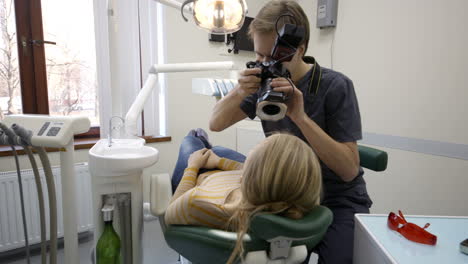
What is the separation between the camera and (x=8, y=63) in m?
1.88

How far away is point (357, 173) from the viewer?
3.42ft

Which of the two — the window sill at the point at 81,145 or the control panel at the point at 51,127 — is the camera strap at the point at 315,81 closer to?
the control panel at the point at 51,127

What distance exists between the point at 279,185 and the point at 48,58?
2.01m

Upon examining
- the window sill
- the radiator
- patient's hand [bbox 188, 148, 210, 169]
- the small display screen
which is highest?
the small display screen

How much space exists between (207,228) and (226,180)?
23 centimetres

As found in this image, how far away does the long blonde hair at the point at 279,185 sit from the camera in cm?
68

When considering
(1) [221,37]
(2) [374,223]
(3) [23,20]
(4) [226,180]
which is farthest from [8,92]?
(2) [374,223]

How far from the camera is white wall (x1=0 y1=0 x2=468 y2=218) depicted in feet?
5.74

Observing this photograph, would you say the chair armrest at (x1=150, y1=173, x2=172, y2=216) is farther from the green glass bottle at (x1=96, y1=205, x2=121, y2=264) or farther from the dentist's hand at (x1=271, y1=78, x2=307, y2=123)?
the dentist's hand at (x1=271, y1=78, x2=307, y2=123)

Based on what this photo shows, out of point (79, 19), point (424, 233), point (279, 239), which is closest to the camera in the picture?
point (279, 239)

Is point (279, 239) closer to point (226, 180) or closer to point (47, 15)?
point (226, 180)

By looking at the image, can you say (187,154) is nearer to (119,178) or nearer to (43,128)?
(119,178)

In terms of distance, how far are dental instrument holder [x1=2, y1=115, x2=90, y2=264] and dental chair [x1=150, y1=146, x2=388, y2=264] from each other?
0.45m

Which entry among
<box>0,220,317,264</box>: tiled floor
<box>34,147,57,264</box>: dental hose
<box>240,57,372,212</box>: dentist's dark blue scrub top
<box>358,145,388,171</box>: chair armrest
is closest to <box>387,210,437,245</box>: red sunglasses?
<box>240,57,372,212</box>: dentist's dark blue scrub top
